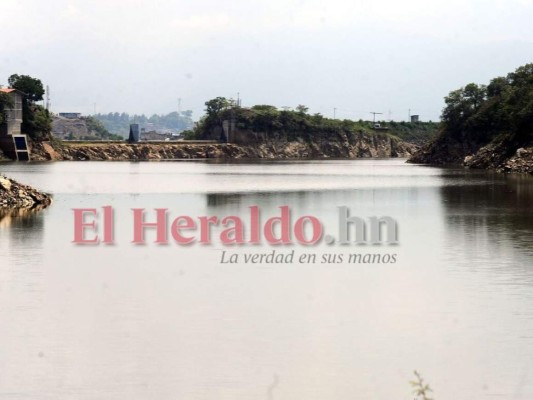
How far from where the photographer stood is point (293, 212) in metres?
56.5

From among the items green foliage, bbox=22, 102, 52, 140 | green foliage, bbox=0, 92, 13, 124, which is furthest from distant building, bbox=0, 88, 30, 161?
green foliage, bbox=22, 102, 52, 140

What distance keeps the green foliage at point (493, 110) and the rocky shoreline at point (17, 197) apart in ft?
258

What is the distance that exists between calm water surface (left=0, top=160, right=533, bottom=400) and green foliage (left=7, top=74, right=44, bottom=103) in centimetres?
13265

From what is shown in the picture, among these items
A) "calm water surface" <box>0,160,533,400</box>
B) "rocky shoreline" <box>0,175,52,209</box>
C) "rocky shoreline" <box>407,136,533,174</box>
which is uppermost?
"rocky shoreline" <box>407,136,533,174</box>

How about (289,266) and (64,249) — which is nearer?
(289,266)

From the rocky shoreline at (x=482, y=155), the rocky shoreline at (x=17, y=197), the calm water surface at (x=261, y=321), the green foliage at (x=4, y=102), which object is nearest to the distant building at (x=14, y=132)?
the green foliage at (x=4, y=102)

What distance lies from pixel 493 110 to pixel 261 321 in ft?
442

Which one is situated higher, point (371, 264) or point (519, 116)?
point (519, 116)

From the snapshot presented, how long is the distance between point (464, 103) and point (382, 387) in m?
152

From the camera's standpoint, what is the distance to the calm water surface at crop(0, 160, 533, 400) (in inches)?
757

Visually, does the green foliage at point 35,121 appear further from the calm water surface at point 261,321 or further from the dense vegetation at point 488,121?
the calm water surface at point 261,321

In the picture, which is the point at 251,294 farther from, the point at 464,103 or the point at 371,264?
the point at 464,103

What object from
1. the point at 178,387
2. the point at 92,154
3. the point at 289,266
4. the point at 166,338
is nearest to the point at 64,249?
the point at 289,266

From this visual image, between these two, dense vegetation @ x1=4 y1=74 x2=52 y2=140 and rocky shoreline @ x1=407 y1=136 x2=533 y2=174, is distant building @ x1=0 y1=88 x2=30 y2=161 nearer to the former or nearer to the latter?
dense vegetation @ x1=4 y1=74 x2=52 y2=140
